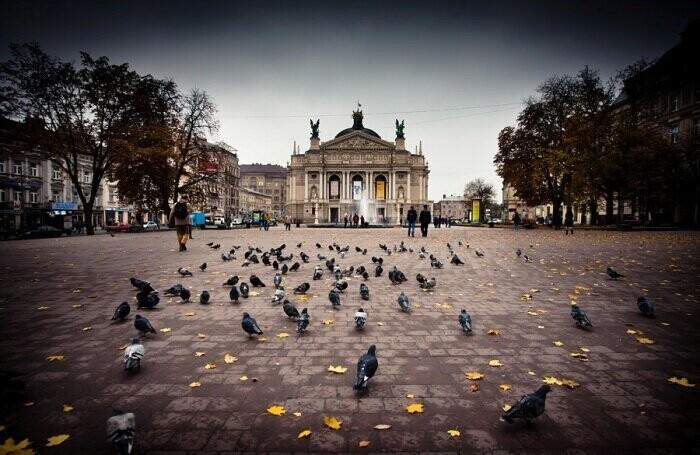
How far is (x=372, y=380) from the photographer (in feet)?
11.6

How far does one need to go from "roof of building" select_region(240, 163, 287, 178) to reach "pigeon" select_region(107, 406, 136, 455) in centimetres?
15170

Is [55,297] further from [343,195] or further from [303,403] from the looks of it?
[343,195]

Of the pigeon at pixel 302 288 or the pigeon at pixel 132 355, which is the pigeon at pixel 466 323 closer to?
the pigeon at pixel 302 288

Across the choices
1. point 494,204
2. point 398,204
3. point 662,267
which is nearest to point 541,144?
point 662,267

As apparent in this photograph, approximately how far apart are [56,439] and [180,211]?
1366 centimetres

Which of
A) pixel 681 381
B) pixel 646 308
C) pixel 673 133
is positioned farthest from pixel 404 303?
pixel 673 133

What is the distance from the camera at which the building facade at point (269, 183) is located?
14500cm

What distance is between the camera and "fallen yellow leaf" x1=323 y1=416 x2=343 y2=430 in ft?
8.91

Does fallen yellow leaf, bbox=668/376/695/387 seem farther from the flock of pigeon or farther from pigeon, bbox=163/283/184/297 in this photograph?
pigeon, bbox=163/283/184/297

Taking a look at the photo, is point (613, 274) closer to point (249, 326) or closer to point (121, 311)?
point (249, 326)

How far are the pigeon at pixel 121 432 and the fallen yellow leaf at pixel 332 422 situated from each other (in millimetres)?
1412

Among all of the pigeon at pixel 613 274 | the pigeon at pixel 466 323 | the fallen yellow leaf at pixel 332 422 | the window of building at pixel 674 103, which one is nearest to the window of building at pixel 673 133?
the window of building at pixel 674 103

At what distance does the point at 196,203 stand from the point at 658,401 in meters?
43.1

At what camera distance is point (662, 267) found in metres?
10.1
